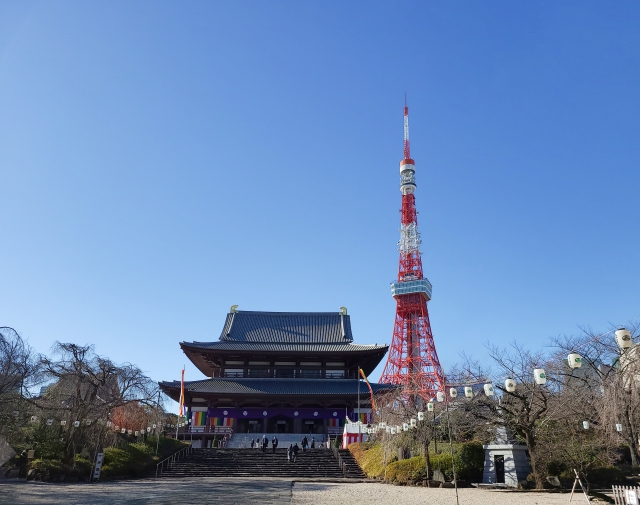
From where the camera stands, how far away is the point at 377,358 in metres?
44.3

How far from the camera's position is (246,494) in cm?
1802

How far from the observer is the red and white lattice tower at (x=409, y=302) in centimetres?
5238

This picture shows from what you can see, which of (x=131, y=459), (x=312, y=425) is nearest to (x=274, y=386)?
(x=312, y=425)

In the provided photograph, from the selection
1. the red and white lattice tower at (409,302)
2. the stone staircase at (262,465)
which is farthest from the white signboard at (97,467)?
the red and white lattice tower at (409,302)

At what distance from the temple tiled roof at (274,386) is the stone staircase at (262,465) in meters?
7.60

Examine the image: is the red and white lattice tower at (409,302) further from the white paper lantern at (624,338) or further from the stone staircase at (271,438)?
the white paper lantern at (624,338)

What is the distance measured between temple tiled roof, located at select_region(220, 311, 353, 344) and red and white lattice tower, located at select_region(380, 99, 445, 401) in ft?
27.2

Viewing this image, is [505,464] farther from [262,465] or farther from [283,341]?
[283,341]

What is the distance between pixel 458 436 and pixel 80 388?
1903 cm

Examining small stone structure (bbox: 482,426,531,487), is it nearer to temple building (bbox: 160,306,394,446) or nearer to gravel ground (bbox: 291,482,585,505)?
gravel ground (bbox: 291,482,585,505)

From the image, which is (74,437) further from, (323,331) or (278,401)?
(323,331)

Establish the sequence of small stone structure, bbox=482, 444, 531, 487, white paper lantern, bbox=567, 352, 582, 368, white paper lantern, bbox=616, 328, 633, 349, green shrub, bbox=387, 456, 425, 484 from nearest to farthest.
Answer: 1. white paper lantern, bbox=616, 328, 633, 349
2. white paper lantern, bbox=567, 352, 582, 368
3. small stone structure, bbox=482, 444, 531, 487
4. green shrub, bbox=387, 456, 425, 484

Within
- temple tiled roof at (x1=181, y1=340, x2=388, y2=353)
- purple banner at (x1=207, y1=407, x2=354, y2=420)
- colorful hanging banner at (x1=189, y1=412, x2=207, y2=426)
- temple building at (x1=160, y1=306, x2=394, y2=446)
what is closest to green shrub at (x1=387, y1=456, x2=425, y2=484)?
temple building at (x1=160, y1=306, x2=394, y2=446)

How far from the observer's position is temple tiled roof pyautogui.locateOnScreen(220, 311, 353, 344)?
4594 cm
